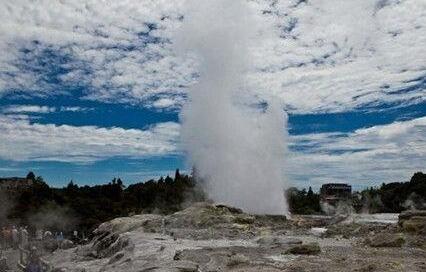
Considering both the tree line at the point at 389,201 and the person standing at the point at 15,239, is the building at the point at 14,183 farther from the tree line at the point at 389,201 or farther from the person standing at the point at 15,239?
the person standing at the point at 15,239

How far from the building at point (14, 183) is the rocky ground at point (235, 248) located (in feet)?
142

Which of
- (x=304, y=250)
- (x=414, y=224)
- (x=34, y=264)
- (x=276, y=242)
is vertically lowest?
(x=34, y=264)

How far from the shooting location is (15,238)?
30.4 metres

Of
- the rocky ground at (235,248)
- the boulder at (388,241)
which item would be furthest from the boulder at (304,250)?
the boulder at (388,241)

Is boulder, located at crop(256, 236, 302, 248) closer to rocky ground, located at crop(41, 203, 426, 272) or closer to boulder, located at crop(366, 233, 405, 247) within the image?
rocky ground, located at crop(41, 203, 426, 272)

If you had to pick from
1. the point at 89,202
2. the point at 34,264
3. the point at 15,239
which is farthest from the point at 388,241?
the point at 89,202

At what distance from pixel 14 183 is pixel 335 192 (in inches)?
2227

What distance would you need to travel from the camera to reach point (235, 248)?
19328 mm

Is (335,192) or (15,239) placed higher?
(335,192)

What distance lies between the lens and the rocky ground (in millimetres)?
15297

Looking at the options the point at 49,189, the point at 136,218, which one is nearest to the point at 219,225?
the point at 136,218

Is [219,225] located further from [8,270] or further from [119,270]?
[119,270]

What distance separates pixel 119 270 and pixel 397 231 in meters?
12.8

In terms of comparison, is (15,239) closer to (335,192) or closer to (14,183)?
(14,183)
